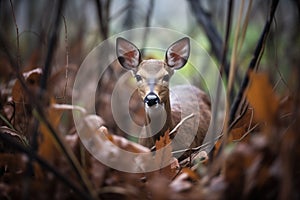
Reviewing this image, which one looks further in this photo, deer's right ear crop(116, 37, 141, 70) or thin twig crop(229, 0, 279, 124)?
deer's right ear crop(116, 37, 141, 70)

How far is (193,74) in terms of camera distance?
4758 mm

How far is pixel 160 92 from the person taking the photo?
275 cm

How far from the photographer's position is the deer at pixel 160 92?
2.69 m

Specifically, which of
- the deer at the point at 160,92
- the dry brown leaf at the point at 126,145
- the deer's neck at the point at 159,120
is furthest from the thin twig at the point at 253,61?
the deer's neck at the point at 159,120

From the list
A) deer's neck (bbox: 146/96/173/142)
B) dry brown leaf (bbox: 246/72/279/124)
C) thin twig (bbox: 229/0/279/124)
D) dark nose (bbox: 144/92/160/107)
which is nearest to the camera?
dry brown leaf (bbox: 246/72/279/124)

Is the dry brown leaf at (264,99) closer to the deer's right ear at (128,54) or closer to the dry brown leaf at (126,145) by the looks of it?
the dry brown leaf at (126,145)

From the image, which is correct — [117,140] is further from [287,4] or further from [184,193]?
[287,4]

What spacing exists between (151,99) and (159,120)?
0.18 metres

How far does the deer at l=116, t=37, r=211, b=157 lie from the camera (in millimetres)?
2688

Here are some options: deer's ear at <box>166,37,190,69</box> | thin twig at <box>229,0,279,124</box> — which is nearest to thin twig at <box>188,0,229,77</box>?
deer's ear at <box>166,37,190,69</box>

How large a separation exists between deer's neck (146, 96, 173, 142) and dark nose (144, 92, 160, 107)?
0.28 feet

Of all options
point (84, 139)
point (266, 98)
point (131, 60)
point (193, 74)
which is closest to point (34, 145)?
point (84, 139)

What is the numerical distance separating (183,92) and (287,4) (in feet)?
6.17

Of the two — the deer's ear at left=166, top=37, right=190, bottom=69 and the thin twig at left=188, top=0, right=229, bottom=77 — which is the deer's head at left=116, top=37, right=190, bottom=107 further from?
the thin twig at left=188, top=0, right=229, bottom=77
